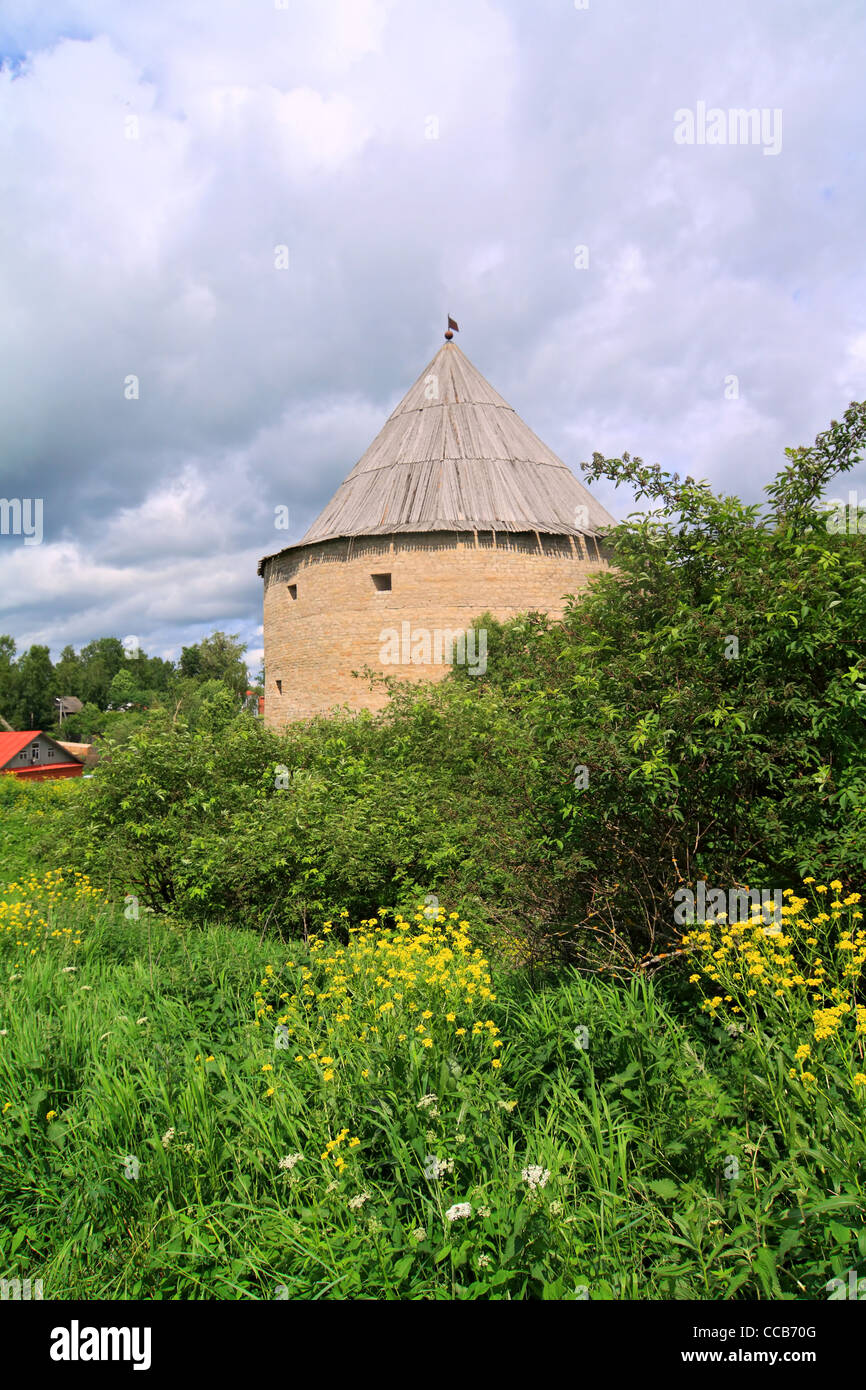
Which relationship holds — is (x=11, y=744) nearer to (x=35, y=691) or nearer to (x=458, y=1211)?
(x=35, y=691)

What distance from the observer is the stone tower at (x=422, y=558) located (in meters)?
16.5

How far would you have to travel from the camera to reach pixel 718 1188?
2408mm

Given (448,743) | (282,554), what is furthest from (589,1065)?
(282,554)

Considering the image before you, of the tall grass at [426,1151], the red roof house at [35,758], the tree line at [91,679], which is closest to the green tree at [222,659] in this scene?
the tree line at [91,679]

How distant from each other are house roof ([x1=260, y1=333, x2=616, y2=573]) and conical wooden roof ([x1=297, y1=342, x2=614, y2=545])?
3 cm

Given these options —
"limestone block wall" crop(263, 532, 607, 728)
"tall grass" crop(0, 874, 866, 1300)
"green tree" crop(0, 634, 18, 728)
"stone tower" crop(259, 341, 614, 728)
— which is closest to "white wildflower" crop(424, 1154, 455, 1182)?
"tall grass" crop(0, 874, 866, 1300)

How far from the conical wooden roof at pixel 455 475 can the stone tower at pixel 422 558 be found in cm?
4

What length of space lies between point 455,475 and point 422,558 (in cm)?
317

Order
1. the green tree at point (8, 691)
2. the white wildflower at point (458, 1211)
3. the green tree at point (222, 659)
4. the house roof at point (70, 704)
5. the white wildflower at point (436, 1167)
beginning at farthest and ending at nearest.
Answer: the house roof at point (70, 704) < the green tree at point (8, 691) < the green tree at point (222, 659) < the white wildflower at point (436, 1167) < the white wildflower at point (458, 1211)

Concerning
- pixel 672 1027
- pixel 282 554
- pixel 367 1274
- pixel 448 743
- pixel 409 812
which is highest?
pixel 282 554

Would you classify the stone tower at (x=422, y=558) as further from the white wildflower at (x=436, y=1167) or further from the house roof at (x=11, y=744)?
the house roof at (x=11, y=744)

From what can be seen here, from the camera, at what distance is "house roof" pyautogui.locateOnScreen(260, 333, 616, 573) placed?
1766 cm
